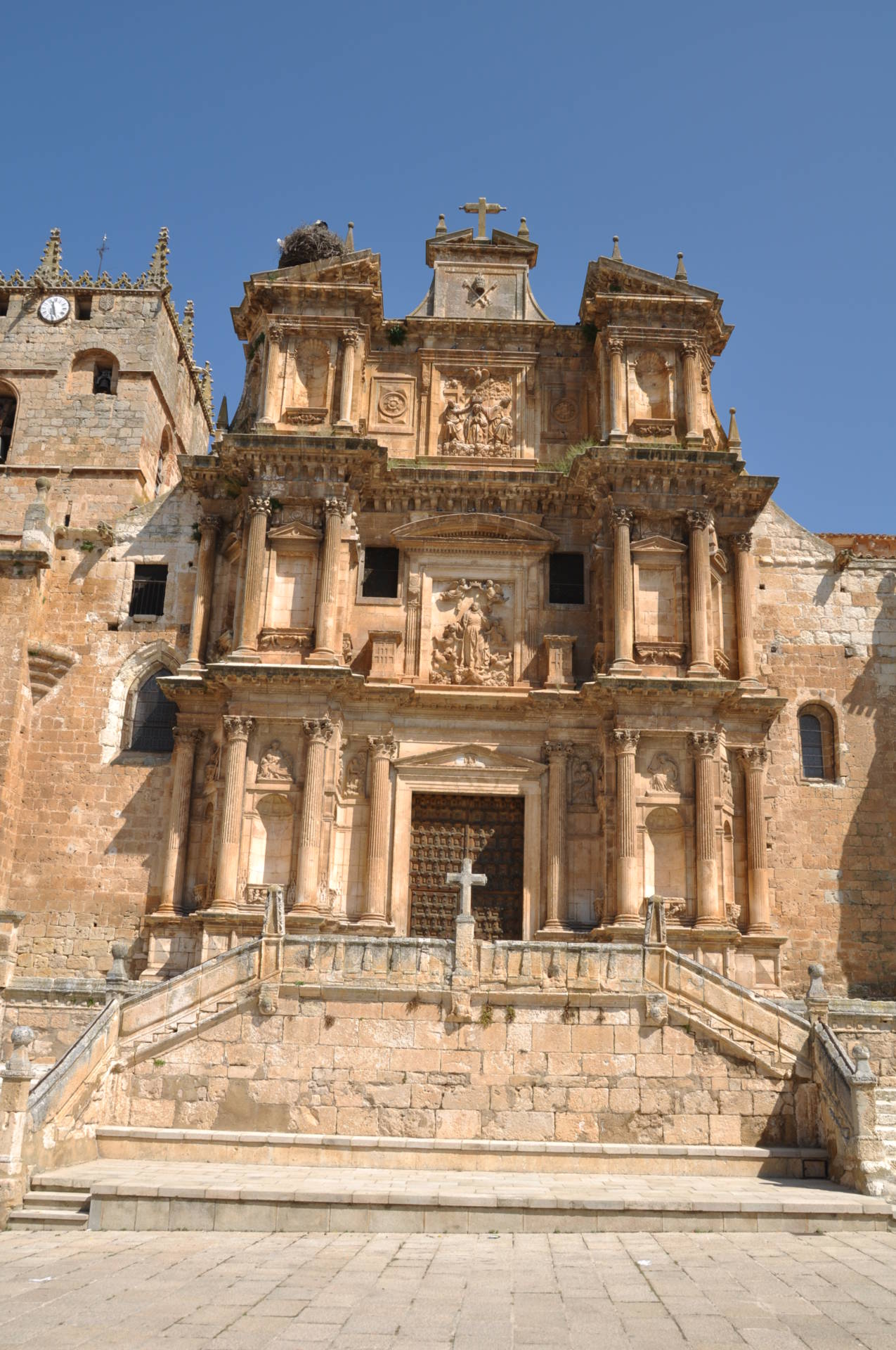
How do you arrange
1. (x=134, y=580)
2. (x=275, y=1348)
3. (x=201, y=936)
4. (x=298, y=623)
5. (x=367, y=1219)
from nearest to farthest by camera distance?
(x=275, y=1348)
(x=367, y=1219)
(x=201, y=936)
(x=298, y=623)
(x=134, y=580)

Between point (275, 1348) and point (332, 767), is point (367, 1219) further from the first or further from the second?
point (332, 767)

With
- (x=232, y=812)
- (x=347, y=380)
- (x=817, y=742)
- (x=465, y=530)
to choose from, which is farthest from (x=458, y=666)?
(x=817, y=742)

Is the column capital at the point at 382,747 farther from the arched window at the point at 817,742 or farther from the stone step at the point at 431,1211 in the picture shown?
the stone step at the point at 431,1211

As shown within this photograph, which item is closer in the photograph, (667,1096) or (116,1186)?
(116,1186)

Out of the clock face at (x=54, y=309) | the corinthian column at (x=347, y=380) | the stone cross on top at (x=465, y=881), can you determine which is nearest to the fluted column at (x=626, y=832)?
the stone cross on top at (x=465, y=881)

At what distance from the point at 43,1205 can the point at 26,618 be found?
1480cm

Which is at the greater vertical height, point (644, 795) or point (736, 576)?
point (736, 576)

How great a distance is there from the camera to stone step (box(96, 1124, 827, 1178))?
53.5ft

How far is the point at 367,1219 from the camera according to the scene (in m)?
13.5

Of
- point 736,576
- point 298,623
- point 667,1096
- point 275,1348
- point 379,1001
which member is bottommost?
point 275,1348

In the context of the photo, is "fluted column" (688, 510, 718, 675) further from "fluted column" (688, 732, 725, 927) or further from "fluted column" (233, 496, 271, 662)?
"fluted column" (233, 496, 271, 662)

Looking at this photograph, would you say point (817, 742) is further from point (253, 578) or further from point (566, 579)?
point (253, 578)

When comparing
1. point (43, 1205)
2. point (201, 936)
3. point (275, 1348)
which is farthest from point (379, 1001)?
point (275, 1348)

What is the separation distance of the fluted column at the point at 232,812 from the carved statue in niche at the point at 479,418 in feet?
25.2
